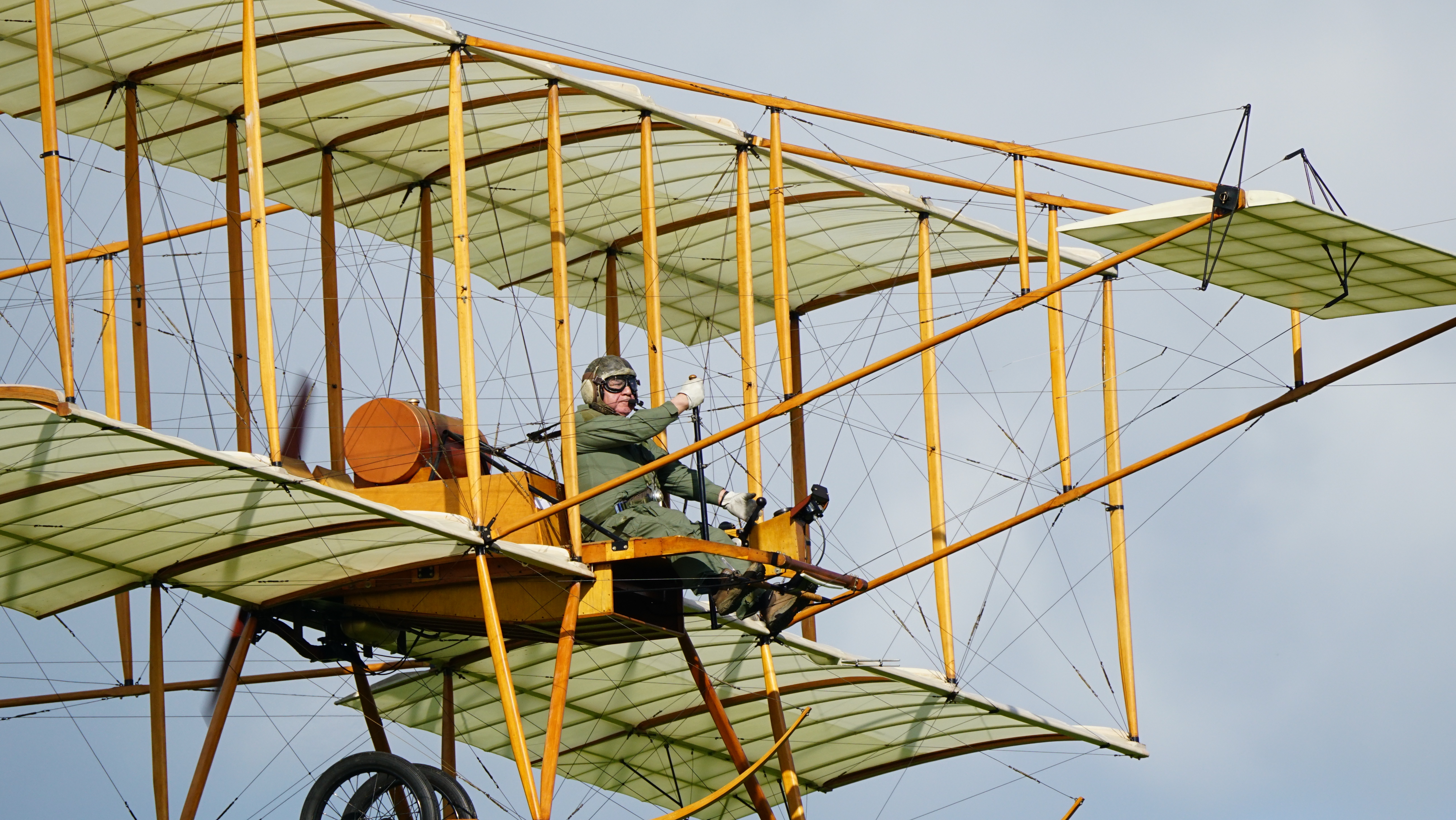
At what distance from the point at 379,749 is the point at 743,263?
6288 millimetres

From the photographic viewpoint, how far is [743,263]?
22.8 meters

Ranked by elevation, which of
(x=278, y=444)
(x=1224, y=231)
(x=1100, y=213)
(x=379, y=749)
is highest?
(x=1100, y=213)

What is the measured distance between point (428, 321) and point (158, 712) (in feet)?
17.9

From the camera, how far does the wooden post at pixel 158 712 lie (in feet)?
71.0

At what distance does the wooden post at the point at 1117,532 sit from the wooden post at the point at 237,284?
33.4 ft

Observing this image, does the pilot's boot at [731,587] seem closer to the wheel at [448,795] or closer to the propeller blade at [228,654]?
the wheel at [448,795]

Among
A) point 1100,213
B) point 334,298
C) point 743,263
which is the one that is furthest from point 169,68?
point 1100,213

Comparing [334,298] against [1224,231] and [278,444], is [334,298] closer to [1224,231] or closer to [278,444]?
[278,444]

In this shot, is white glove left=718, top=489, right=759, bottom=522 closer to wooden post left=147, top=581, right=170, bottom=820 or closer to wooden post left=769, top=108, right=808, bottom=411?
wooden post left=769, top=108, right=808, bottom=411

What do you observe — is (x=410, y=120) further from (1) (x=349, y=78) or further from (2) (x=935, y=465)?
(2) (x=935, y=465)

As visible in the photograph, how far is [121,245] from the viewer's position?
27469 mm

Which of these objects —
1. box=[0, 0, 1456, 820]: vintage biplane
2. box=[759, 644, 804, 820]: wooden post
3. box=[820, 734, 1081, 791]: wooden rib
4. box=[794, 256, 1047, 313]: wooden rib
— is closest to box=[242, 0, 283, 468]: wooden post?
box=[0, 0, 1456, 820]: vintage biplane

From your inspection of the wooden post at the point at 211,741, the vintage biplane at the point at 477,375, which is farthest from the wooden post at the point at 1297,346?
the wooden post at the point at 211,741

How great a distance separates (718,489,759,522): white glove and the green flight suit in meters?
0.27
